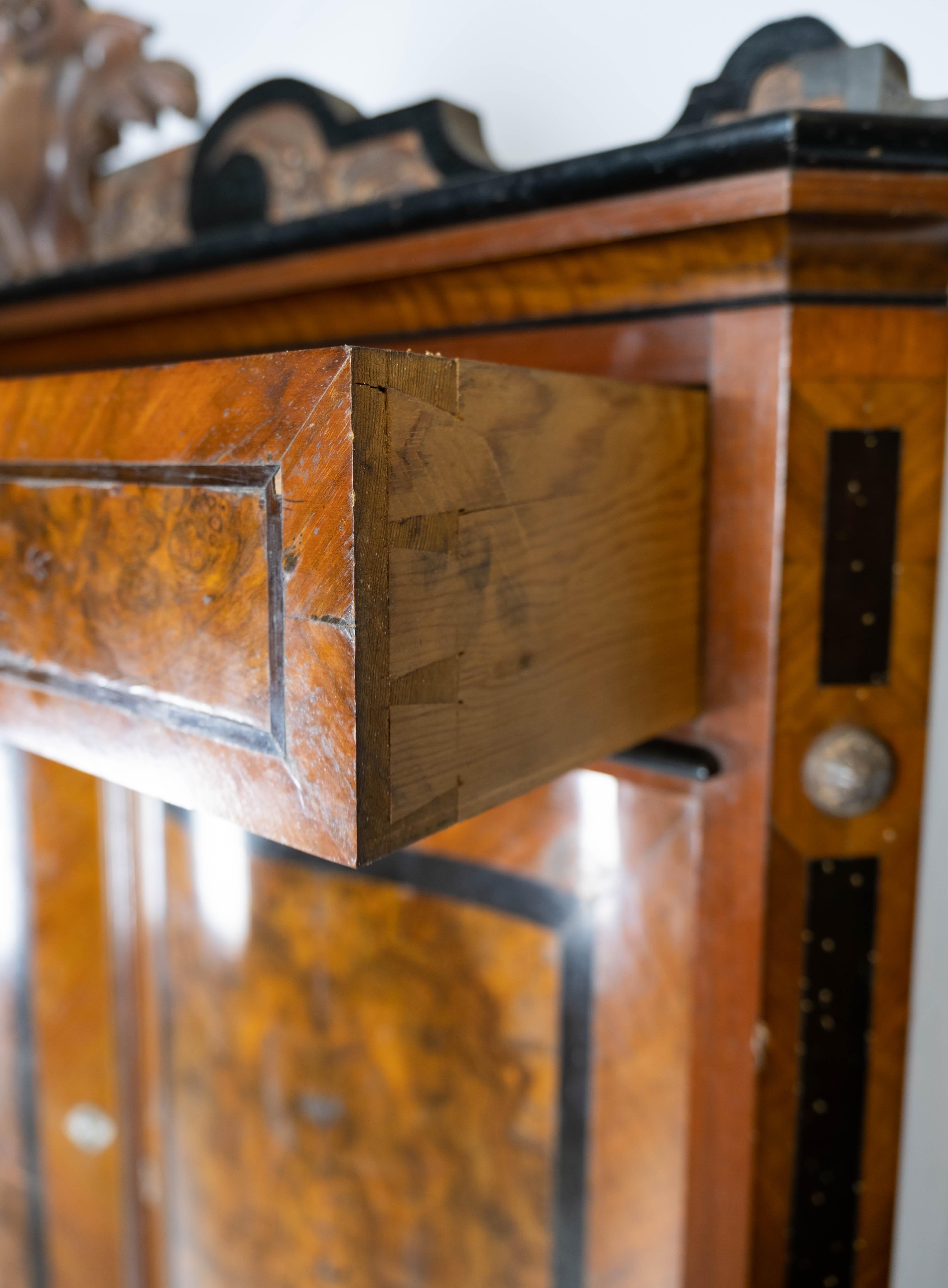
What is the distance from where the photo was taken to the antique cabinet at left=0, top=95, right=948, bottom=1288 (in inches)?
16.8

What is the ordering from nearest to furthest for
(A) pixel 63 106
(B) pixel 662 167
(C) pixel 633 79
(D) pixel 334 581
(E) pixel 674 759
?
1. (D) pixel 334 581
2. (B) pixel 662 167
3. (E) pixel 674 759
4. (C) pixel 633 79
5. (A) pixel 63 106

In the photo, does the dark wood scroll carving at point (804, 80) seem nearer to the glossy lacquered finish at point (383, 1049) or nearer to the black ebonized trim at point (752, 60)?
the black ebonized trim at point (752, 60)

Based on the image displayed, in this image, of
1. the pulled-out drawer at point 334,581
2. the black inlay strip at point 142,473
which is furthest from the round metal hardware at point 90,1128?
the black inlay strip at point 142,473

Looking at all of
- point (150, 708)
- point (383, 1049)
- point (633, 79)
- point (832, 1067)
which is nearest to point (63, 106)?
point (633, 79)

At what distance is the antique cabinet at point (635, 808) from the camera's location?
→ 0.43 m

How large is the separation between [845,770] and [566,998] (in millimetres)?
220

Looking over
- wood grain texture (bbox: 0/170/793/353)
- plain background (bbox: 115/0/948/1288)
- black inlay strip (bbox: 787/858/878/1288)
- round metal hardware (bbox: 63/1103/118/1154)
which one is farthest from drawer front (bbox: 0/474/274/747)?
round metal hardware (bbox: 63/1103/118/1154)

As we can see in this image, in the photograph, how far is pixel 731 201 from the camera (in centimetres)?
42

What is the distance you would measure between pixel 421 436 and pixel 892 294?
1.00ft

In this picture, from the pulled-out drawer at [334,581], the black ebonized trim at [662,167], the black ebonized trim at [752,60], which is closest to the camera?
the pulled-out drawer at [334,581]

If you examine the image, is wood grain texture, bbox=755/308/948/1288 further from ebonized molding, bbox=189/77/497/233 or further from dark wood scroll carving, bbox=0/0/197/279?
dark wood scroll carving, bbox=0/0/197/279

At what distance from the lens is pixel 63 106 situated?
87cm

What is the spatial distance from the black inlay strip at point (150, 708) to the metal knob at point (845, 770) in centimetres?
31

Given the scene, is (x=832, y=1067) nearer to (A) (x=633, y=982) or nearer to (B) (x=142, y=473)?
(A) (x=633, y=982)
